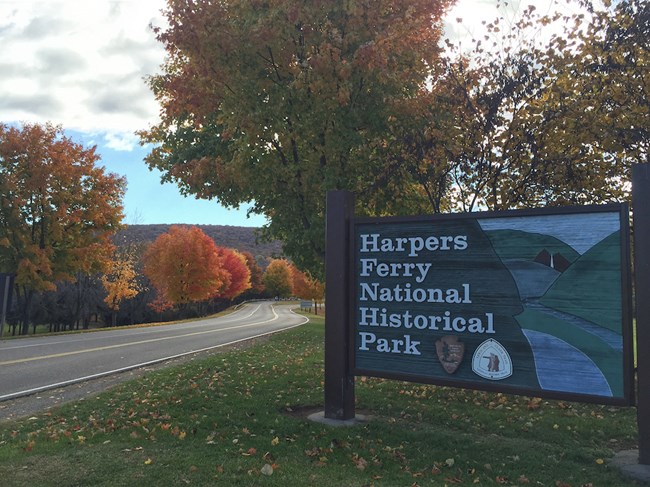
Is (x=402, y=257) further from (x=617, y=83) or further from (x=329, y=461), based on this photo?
(x=617, y=83)

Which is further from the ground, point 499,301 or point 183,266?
point 183,266

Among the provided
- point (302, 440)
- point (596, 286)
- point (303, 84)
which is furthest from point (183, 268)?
point (596, 286)

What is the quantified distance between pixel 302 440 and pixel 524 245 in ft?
10.8

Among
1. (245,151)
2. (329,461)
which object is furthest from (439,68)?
(329,461)

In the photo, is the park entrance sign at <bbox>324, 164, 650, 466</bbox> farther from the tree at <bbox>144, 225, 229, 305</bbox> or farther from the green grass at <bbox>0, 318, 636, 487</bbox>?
the tree at <bbox>144, 225, 229, 305</bbox>

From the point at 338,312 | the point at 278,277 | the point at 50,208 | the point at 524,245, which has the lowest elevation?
the point at 278,277

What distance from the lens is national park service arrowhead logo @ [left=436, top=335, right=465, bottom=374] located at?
6.16 meters

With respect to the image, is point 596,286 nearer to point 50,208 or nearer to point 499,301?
point 499,301

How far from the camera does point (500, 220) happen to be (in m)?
6.05

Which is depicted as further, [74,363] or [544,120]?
[74,363]

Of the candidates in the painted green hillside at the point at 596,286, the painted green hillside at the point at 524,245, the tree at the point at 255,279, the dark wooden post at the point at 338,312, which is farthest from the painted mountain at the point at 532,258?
the tree at the point at 255,279

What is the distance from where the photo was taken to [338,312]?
22.8 feet

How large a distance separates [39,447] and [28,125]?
2505cm

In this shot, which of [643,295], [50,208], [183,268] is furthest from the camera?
[183,268]
